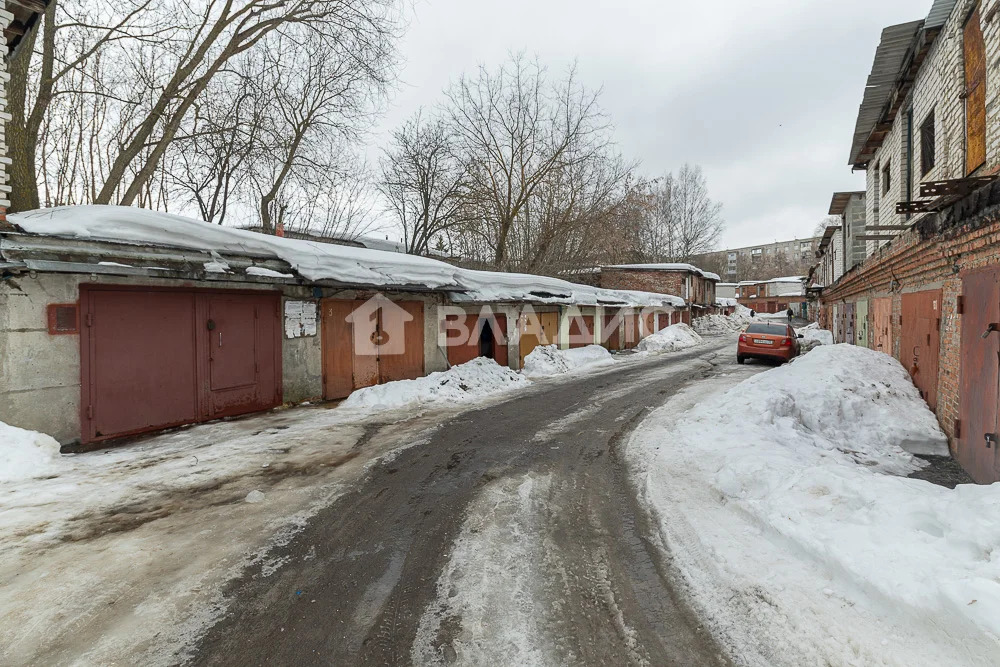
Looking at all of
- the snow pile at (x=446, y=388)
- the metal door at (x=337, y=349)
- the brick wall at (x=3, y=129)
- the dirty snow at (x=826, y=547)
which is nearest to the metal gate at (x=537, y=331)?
the snow pile at (x=446, y=388)

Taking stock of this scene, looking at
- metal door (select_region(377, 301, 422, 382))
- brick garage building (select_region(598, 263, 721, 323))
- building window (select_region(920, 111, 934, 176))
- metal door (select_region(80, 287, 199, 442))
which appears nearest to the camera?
metal door (select_region(80, 287, 199, 442))

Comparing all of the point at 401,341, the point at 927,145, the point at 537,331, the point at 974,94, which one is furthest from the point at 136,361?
the point at 927,145

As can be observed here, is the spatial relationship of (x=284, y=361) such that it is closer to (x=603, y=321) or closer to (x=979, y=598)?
(x=979, y=598)

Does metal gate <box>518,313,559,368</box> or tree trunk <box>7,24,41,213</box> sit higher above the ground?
tree trunk <box>7,24,41,213</box>

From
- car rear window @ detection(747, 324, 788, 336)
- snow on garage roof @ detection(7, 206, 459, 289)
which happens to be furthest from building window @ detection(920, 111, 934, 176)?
snow on garage roof @ detection(7, 206, 459, 289)

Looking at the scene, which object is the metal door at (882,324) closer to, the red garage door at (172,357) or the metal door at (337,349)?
the metal door at (337,349)

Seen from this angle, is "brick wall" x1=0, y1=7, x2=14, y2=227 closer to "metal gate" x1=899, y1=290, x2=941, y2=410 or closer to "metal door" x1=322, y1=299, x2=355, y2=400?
"metal door" x1=322, y1=299, x2=355, y2=400

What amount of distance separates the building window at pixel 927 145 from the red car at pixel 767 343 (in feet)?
27.7

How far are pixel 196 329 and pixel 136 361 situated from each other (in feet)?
3.26

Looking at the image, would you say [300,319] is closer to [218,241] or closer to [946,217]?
[218,241]

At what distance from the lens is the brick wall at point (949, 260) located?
4.87 m

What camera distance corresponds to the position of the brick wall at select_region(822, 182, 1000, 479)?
192 inches

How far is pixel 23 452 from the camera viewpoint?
5281 millimetres

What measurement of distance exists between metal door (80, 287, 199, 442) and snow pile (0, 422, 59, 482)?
663 mm
